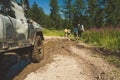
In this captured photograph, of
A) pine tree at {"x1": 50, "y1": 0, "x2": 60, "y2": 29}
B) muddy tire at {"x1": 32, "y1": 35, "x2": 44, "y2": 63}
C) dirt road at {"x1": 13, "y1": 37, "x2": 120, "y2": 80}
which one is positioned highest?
pine tree at {"x1": 50, "y1": 0, "x2": 60, "y2": 29}

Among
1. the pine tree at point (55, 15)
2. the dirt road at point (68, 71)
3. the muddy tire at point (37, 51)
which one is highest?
the pine tree at point (55, 15)

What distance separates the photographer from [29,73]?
8867mm

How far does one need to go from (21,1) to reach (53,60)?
2888 mm

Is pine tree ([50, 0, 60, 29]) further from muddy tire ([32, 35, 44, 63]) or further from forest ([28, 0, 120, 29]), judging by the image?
muddy tire ([32, 35, 44, 63])

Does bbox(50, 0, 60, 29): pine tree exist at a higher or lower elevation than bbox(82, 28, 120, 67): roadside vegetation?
higher

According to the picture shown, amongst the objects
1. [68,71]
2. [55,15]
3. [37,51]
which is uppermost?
[55,15]

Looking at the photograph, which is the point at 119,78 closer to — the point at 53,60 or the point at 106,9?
the point at 53,60

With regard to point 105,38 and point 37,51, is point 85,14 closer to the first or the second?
point 105,38

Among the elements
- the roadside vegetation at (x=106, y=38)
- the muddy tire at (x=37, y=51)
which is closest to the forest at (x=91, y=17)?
the roadside vegetation at (x=106, y=38)

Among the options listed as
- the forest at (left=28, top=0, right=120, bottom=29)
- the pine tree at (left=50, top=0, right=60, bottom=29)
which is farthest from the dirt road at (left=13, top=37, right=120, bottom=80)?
the pine tree at (left=50, top=0, right=60, bottom=29)

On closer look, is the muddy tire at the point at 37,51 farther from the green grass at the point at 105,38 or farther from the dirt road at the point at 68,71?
the green grass at the point at 105,38

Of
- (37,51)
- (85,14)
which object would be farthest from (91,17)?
(37,51)

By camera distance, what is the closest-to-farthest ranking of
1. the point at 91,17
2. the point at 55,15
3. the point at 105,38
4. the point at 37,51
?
the point at 37,51 < the point at 105,38 < the point at 91,17 < the point at 55,15

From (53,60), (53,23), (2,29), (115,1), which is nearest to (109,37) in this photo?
(53,60)
